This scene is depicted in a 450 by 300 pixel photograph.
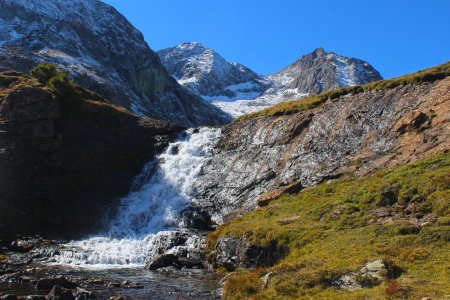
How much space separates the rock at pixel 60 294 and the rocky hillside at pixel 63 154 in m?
25.1

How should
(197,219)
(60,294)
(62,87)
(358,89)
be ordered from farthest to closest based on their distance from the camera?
(62,87)
(358,89)
(197,219)
(60,294)

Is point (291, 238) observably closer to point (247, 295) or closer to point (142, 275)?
point (247, 295)

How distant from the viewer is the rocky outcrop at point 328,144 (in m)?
38.1

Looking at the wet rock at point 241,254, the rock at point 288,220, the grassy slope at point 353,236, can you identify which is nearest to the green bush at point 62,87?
the grassy slope at point 353,236

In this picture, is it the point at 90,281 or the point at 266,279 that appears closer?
the point at 266,279

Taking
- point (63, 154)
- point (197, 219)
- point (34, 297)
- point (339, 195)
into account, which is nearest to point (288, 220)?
point (339, 195)

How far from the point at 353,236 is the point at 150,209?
31.7 metres

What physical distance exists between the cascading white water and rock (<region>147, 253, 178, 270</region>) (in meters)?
3.66

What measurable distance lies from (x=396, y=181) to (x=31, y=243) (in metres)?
33.5

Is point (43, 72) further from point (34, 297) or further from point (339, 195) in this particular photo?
point (339, 195)

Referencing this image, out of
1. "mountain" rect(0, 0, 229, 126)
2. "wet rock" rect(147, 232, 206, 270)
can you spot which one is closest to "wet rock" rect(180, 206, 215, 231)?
"wet rock" rect(147, 232, 206, 270)

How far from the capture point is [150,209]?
2042 inches

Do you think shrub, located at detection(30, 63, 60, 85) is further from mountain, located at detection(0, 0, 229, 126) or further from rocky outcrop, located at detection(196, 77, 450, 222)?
mountain, located at detection(0, 0, 229, 126)

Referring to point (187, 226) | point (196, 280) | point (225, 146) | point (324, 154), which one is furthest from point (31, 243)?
point (324, 154)
